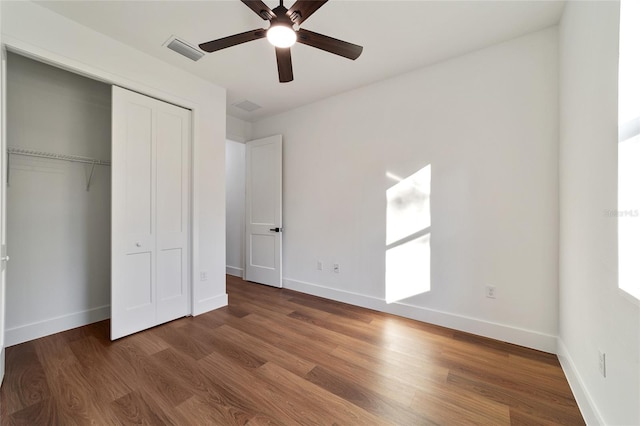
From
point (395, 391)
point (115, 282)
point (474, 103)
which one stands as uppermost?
point (474, 103)

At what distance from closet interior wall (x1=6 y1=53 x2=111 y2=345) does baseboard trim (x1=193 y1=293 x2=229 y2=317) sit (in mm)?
966

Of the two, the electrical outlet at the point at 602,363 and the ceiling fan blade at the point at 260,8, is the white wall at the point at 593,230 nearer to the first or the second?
the electrical outlet at the point at 602,363

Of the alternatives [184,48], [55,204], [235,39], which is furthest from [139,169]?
[235,39]

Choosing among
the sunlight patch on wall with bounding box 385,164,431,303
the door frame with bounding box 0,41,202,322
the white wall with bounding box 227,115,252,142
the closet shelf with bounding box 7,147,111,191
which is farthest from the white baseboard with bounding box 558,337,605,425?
the white wall with bounding box 227,115,252,142

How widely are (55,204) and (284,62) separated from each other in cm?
267

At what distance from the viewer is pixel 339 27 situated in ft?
6.95

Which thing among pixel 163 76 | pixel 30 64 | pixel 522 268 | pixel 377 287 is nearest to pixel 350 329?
pixel 377 287

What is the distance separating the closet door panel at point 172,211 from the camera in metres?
2.66

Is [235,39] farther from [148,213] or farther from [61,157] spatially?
[61,157]

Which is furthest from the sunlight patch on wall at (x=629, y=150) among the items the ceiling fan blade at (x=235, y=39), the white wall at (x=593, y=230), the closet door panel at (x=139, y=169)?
the closet door panel at (x=139, y=169)

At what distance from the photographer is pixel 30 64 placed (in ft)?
7.64

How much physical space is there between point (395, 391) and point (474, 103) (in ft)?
8.59

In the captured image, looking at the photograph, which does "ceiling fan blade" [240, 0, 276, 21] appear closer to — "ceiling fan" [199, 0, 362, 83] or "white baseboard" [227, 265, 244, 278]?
"ceiling fan" [199, 0, 362, 83]

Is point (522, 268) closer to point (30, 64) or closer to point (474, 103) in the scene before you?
point (474, 103)
